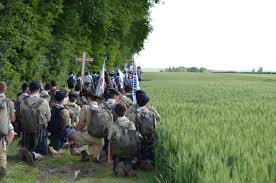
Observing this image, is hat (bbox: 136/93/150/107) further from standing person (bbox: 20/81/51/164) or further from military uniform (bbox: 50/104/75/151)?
standing person (bbox: 20/81/51/164)

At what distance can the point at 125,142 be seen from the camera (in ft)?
28.5

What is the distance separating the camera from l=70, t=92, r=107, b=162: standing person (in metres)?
9.99

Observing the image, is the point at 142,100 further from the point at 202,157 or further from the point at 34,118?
the point at 202,157

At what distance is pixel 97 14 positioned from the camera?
33.3 metres

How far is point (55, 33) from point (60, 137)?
18663 mm

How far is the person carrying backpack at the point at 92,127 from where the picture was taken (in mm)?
9945

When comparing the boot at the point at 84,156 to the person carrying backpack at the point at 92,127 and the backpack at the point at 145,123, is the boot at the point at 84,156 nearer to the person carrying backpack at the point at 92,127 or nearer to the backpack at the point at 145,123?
the person carrying backpack at the point at 92,127

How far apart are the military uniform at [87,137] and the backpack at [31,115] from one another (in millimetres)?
851

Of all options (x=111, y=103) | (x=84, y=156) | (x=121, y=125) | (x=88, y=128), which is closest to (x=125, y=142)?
(x=121, y=125)

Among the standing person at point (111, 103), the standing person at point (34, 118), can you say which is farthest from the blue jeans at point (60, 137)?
the standing person at point (111, 103)

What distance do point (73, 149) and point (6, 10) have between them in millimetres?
9138

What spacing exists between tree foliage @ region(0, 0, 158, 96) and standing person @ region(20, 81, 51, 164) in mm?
8147

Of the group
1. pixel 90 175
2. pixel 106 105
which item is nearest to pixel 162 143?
pixel 90 175

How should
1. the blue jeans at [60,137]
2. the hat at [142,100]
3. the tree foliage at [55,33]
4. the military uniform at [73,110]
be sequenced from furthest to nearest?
the tree foliage at [55,33]
the military uniform at [73,110]
the blue jeans at [60,137]
the hat at [142,100]
